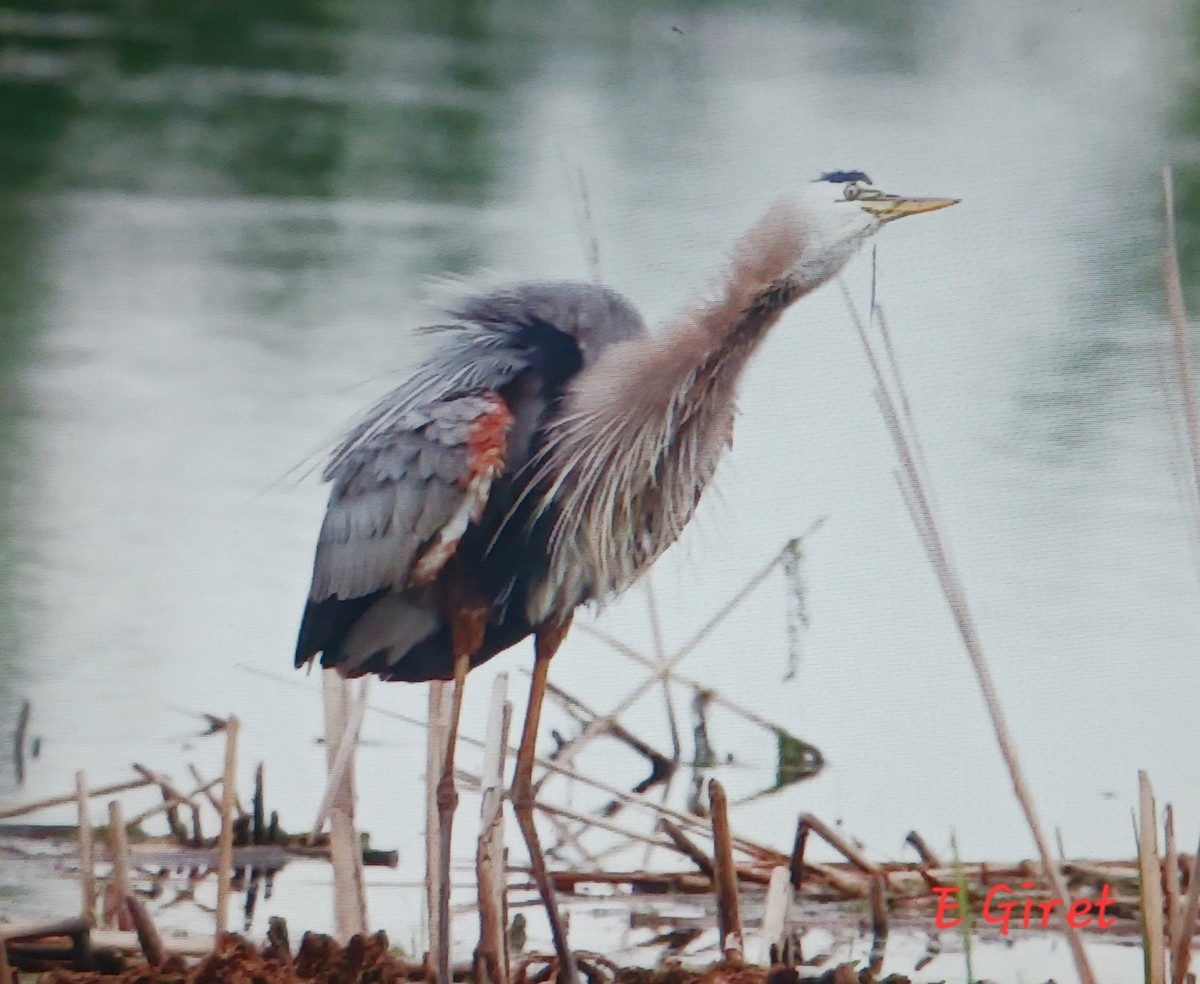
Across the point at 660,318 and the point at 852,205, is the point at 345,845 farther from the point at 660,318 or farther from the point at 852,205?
the point at 852,205

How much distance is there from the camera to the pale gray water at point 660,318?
230 centimetres

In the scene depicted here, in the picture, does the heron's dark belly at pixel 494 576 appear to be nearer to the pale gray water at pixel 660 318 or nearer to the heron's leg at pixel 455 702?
the heron's leg at pixel 455 702

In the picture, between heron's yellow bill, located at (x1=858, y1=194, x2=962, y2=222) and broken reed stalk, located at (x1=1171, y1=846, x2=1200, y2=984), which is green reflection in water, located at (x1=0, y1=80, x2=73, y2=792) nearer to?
heron's yellow bill, located at (x1=858, y1=194, x2=962, y2=222)

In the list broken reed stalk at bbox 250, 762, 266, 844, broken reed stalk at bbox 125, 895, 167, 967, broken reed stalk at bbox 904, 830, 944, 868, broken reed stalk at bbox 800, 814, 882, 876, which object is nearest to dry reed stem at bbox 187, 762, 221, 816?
broken reed stalk at bbox 250, 762, 266, 844

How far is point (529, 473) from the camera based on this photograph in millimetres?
1700

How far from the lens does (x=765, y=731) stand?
2.29m

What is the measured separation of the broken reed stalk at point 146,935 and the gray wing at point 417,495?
1.24 feet

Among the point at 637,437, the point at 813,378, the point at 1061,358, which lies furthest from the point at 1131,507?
the point at 637,437

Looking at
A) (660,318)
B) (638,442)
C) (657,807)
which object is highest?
(660,318)

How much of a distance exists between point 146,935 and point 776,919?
583mm

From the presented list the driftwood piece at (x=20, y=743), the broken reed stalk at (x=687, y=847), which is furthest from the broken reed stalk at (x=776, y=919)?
the driftwood piece at (x=20, y=743)

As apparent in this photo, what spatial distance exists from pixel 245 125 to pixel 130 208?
0.47 metres

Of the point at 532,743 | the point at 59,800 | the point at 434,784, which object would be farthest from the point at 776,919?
the point at 59,800

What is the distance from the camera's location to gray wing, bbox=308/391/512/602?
163cm
